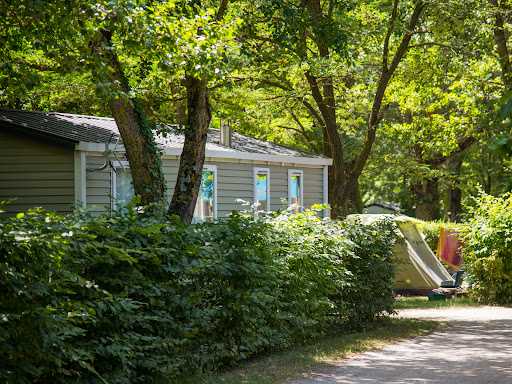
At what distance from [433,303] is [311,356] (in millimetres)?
7728

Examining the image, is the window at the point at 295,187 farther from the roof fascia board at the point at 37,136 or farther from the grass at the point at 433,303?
the roof fascia board at the point at 37,136

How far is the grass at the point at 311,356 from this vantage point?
619cm

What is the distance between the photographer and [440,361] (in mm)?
7336

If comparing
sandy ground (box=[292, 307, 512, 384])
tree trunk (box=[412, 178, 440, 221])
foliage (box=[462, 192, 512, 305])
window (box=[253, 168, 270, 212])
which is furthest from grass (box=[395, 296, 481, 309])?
tree trunk (box=[412, 178, 440, 221])

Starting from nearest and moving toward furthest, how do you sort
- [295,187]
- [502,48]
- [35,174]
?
1. [35,174]
2. [502,48]
3. [295,187]

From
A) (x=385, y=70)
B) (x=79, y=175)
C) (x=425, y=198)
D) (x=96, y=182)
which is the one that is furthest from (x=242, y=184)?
(x=425, y=198)

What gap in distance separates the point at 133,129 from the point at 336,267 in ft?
11.6

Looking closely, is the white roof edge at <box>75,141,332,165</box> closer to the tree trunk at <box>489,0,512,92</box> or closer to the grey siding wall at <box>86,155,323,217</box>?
the grey siding wall at <box>86,155,323,217</box>

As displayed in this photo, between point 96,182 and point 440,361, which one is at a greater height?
point 96,182

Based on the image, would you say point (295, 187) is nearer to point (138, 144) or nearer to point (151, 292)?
point (138, 144)

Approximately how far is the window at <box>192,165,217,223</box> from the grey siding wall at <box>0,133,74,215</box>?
3.35 meters

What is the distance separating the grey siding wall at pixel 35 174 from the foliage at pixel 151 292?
17.2 ft

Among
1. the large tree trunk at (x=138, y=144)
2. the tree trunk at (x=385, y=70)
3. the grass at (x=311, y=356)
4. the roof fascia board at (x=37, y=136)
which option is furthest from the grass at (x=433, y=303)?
the roof fascia board at (x=37, y=136)

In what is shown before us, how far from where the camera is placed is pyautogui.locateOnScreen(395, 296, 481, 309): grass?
13.7 metres
